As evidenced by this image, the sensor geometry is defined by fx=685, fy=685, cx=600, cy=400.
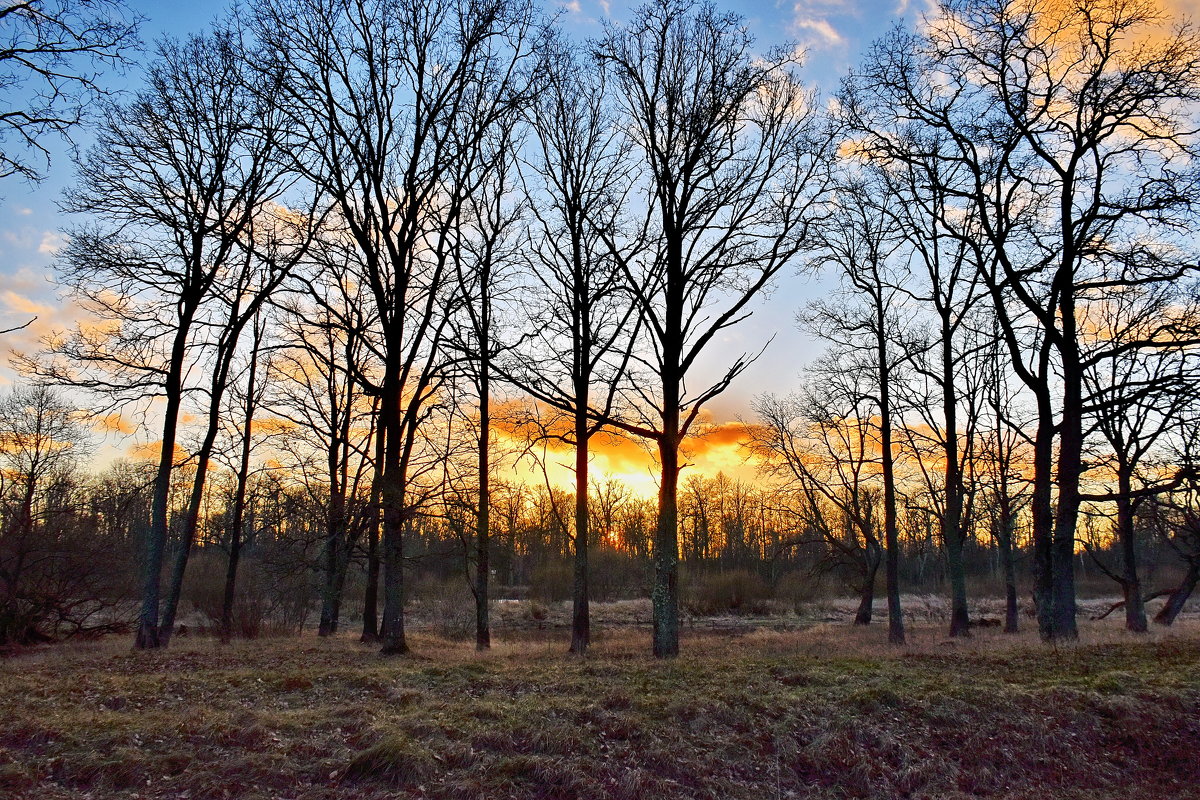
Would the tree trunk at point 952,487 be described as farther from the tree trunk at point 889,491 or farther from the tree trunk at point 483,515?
the tree trunk at point 483,515

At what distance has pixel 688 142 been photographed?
14148 mm

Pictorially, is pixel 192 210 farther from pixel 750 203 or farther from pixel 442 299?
pixel 750 203

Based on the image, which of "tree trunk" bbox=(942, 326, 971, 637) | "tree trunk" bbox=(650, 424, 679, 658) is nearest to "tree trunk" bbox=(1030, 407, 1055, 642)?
"tree trunk" bbox=(942, 326, 971, 637)

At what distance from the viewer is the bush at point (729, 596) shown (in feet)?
126

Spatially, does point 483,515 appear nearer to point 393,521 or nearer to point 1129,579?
point 393,521

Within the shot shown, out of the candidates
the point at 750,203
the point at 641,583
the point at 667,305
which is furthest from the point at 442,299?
the point at 641,583

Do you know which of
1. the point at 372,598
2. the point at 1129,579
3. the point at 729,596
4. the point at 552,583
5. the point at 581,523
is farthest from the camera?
the point at 552,583

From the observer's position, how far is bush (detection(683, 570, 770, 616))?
126 ft

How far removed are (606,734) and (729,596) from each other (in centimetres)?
3374

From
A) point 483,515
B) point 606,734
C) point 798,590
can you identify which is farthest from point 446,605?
point 606,734

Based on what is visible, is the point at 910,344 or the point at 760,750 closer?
the point at 760,750

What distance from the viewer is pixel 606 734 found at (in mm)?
6832

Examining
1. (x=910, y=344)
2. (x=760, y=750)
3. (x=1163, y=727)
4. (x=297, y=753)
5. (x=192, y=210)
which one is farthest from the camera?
(x=910, y=344)

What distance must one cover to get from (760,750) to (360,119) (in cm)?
1393
